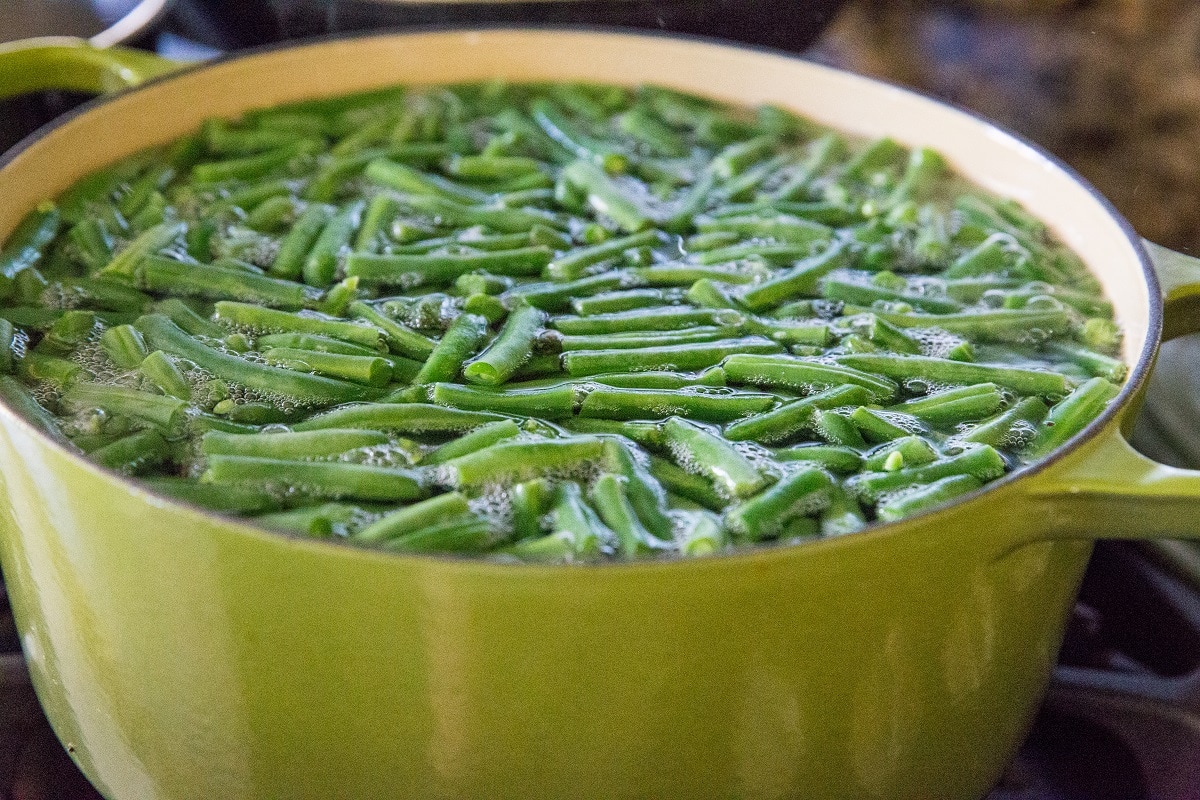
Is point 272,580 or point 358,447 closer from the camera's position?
point 272,580

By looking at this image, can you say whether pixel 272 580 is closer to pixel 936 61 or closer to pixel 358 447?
pixel 358 447

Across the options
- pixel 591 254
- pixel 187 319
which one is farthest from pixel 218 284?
pixel 591 254

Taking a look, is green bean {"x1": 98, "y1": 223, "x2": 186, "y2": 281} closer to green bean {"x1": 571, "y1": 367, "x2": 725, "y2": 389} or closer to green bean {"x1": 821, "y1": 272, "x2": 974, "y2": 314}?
green bean {"x1": 571, "y1": 367, "x2": 725, "y2": 389}

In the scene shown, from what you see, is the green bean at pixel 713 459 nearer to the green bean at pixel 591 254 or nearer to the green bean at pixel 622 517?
the green bean at pixel 622 517

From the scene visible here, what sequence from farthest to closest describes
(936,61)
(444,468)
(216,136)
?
(936,61), (216,136), (444,468)

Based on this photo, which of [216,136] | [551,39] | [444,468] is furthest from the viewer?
[551,39]

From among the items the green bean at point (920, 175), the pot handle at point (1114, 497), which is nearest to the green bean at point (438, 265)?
the green bean at point (920, 175)

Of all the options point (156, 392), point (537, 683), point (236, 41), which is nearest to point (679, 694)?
point (537, 683)
